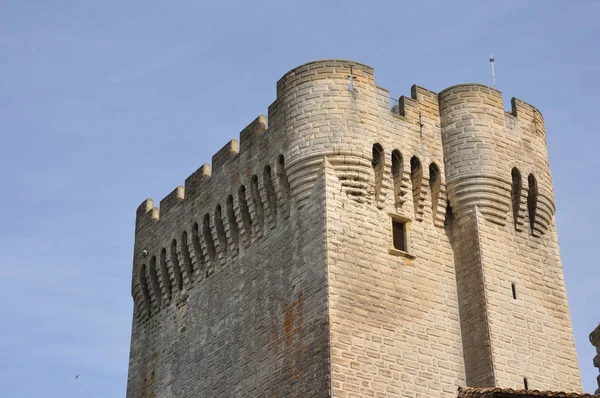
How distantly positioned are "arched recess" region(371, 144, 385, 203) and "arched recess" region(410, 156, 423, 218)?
84 cm

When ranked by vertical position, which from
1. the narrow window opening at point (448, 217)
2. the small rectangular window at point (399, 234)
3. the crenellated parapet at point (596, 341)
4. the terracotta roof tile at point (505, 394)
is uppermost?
the narrow window opening at point (448, 217)

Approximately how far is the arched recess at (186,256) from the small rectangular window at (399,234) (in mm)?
5669

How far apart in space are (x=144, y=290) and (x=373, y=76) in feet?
27.4

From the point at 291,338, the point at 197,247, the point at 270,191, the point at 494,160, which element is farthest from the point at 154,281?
the point at 494,160

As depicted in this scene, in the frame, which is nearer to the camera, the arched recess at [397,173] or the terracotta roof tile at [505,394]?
the terracotta roof tile at [505,394]

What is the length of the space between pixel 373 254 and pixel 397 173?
212 centimetres

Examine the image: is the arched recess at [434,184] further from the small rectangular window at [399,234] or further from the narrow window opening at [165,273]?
the narrow window opening at [165,273]

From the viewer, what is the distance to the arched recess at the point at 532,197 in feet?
72.7

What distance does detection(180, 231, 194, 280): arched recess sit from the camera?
24.3 metres

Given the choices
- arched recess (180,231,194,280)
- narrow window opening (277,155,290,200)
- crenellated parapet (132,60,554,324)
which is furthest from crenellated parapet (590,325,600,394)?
arched recess (180,231,194,280)

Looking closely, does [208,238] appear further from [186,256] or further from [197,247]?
[186,256]

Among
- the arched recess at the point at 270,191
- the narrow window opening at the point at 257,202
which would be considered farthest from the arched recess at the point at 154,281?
the arched recess at the point at 270,191

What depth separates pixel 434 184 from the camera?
21562mm

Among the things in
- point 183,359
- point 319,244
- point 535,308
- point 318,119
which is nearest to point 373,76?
point 318,119
